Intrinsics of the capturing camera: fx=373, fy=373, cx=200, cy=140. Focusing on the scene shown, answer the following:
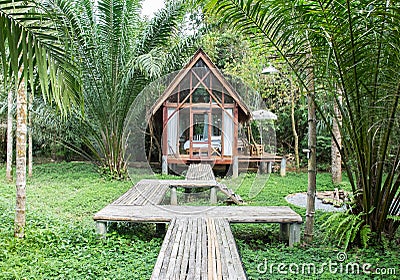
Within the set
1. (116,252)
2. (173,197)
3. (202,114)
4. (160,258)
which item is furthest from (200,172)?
(160,258)

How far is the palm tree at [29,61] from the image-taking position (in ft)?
6.59

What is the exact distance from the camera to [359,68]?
3.25 m

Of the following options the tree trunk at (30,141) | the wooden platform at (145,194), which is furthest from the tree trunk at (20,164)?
the tree trunk at (30,141)

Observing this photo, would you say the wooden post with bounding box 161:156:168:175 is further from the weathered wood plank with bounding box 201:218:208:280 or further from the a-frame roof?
the weathered wood plank with bounding box 201:218:208:280

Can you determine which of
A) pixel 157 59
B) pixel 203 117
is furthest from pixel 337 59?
pixel 157 59

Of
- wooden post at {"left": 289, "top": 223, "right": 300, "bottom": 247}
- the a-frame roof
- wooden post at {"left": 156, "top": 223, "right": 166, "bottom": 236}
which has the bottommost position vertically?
wooden post at {"left": 156, "top": 223, "right": 166, "bottom": 236}

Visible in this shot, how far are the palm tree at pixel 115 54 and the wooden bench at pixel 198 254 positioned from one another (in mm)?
4864

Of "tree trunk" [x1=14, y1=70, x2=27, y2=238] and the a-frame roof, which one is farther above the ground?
the a-frame roof

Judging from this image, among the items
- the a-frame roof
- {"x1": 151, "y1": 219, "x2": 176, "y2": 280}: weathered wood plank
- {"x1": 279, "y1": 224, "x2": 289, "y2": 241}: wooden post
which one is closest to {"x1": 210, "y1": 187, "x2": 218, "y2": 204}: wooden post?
the a-frame roof

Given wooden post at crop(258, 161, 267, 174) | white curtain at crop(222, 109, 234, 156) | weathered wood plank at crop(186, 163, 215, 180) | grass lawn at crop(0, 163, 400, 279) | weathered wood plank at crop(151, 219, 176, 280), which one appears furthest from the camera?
wooden post at crop(258, 161, 267, 174)

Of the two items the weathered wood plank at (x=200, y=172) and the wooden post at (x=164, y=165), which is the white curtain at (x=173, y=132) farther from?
the wooden post at (x=164, y=165)

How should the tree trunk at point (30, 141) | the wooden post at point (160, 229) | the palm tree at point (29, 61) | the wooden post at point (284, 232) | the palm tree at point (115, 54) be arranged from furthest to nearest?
the tree trunk at point (30, 141) → the palm tree at point (115, 54) → the wooden post at point (160, 229) → the wooden post at point (284, 232) → the palm tree at point (29, 61)

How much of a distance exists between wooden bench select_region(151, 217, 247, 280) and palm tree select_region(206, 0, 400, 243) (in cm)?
130

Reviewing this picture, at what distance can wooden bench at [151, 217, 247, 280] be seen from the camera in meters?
2.40
